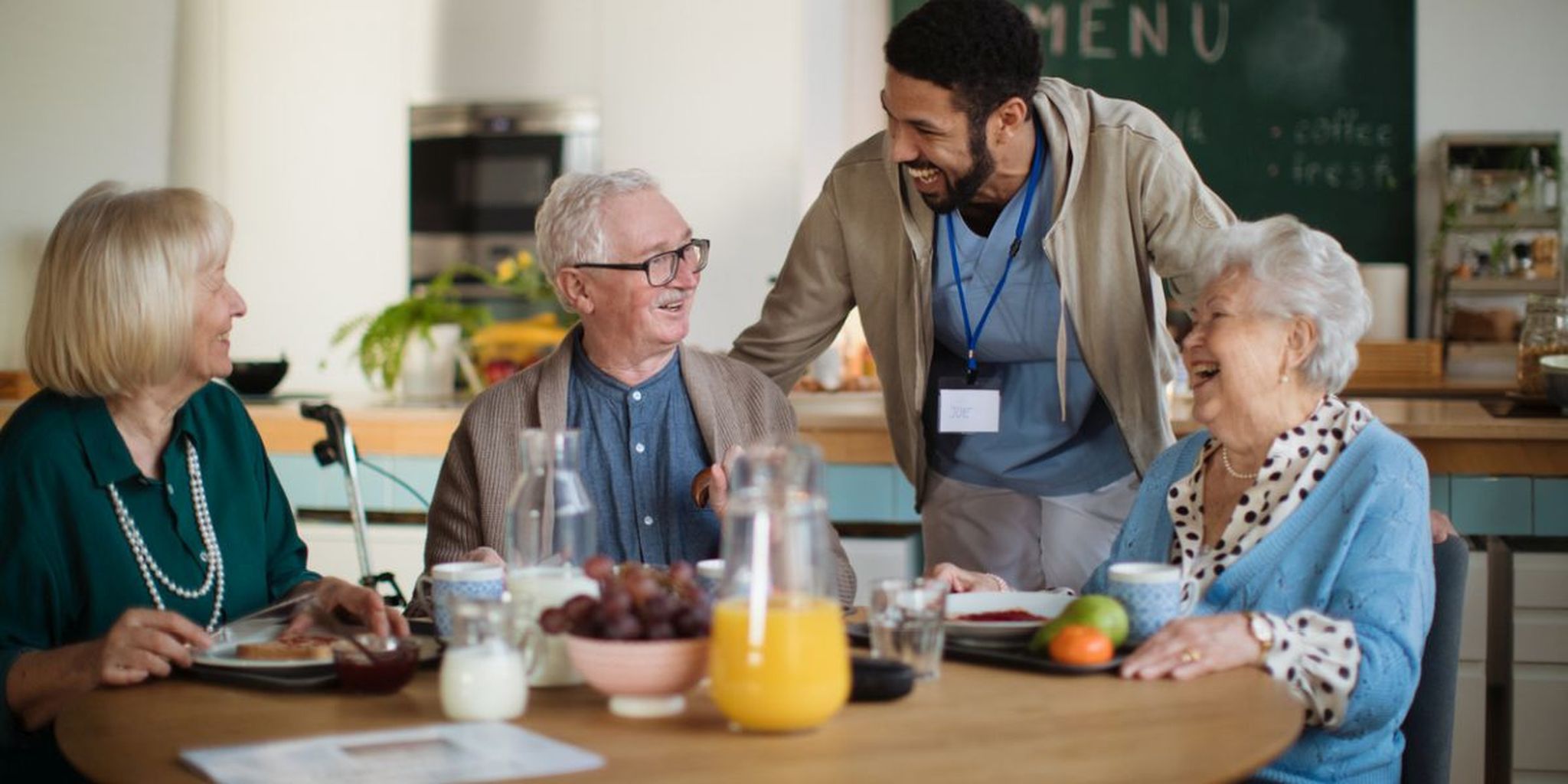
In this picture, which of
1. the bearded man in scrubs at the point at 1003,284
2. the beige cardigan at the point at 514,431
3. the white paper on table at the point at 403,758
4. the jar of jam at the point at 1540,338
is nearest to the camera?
the white paper on table at the point at 403,758

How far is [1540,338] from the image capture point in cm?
369

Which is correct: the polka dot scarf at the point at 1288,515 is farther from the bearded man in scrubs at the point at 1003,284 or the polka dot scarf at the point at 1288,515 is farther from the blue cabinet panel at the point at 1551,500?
the blue cabinet panel at the point at 1551,500

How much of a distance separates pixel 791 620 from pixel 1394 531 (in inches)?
35.1

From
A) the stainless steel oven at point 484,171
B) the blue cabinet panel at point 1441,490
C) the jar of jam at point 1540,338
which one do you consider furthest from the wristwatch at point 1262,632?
the stainless steel oven at point 484,171

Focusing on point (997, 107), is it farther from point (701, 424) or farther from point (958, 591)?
point (958, 591)

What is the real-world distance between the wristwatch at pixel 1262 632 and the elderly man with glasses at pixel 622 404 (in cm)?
78

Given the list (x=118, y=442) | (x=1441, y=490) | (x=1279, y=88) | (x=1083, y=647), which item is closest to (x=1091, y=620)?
(x=1083, y=647)

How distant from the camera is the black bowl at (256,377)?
A: 4648 mm

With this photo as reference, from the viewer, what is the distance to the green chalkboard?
709cm

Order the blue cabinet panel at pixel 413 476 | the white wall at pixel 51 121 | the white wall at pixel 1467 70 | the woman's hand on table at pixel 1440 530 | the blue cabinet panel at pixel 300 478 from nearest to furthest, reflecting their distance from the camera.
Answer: the woman's hand on table at pixel 1440 530
the blue cabinet panel at pixel 413 476
the blue cabinet panel at pixel 300 478
the white wall at pixel 51 121
the white wall at pixel 1467 70

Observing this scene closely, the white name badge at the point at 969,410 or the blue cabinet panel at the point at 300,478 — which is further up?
the white name badge at the point at 969,410

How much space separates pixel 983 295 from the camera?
278cm

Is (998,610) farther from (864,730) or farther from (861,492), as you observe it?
(861,492)

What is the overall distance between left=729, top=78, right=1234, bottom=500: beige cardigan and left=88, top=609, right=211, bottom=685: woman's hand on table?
1.40 m
